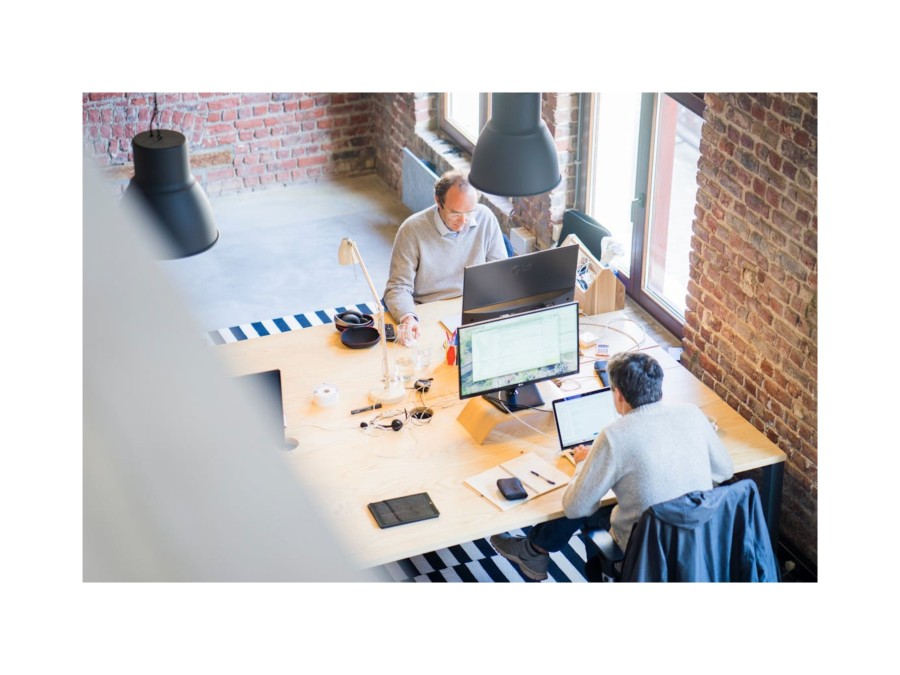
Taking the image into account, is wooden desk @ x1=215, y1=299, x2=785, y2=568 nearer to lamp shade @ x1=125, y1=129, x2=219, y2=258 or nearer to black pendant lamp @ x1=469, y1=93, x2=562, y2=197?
lamp shade @ x1=125, y1=129, x2=219, y2=258

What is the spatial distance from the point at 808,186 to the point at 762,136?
0.29m

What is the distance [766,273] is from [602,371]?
74cm

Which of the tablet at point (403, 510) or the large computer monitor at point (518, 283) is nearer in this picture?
the tablet at point (403, 510)

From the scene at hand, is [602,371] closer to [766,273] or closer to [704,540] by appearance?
[766,273]

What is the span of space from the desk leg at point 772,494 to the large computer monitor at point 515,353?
80 cm

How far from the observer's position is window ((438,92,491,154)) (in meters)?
6.30

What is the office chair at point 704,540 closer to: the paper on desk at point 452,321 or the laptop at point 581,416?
the laptop at point 581,416

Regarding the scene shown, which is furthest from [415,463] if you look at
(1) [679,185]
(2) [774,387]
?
(1) [679,185]

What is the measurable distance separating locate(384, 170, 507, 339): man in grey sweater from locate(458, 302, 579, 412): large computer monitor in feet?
2.08

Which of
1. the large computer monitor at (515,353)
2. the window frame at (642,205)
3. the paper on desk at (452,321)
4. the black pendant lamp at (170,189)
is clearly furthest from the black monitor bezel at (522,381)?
the window frame at (642,205)

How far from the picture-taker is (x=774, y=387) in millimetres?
3627

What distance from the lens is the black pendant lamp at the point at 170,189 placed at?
3.11 meters

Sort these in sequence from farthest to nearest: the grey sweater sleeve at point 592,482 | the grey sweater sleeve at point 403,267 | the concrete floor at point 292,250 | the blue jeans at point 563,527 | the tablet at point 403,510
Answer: the concrete floor at point 292,250 < the grey sweater sleeve at point 403,267 < the blue jeans at point 563,527 < the tablet at point 403,510 < the grey sweater sleeve at point 592,482

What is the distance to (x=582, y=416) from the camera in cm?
347
